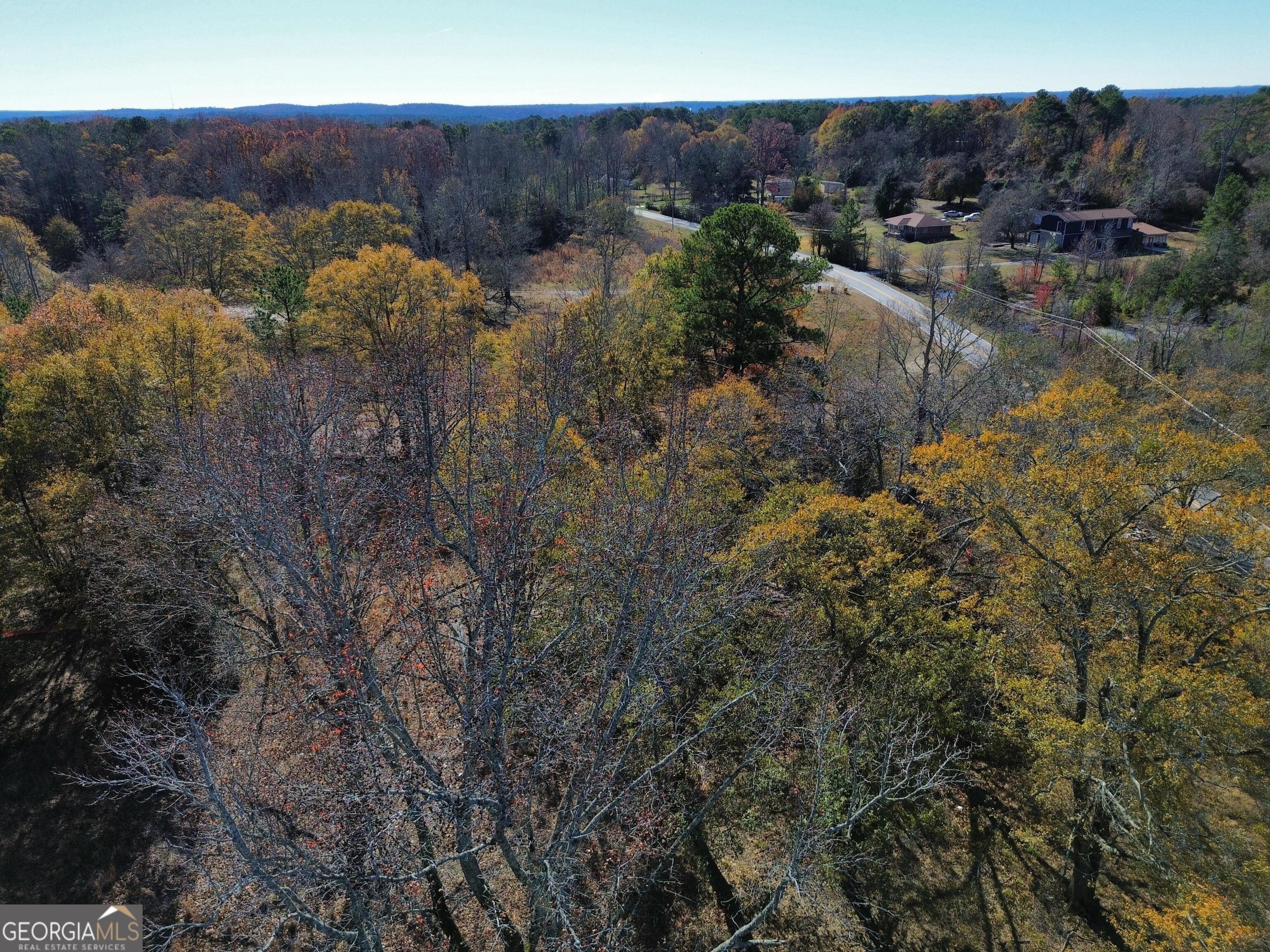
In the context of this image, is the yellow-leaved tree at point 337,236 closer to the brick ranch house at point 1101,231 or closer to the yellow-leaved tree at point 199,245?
the yellow-leaved tree at point 199,245

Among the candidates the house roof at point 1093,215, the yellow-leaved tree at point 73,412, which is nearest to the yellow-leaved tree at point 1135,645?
the yellow-leaved tree at point 73,412

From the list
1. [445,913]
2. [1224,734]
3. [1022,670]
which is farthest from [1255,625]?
[445,913]

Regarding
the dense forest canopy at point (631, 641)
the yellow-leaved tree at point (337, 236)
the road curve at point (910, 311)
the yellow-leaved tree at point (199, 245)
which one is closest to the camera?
the dense forest canopy at point (631, 641)

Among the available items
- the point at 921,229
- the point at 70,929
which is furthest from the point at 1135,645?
the point at 921,229

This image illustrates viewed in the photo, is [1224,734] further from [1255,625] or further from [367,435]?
[367,435]

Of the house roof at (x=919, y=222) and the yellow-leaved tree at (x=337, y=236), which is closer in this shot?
the yellow-leaved tree at (x=337, y=236)

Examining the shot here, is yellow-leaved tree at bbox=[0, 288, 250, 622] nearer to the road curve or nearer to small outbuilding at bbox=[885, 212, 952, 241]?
the road curve

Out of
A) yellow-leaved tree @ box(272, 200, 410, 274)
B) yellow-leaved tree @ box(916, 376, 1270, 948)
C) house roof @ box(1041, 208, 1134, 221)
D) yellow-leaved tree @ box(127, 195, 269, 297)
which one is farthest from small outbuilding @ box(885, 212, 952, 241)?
yellow-leaved tree @ box(916, 376, 1270, 948)

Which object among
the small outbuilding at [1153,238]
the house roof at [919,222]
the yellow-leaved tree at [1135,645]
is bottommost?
the yellow-leaved tree at [1135,645]
